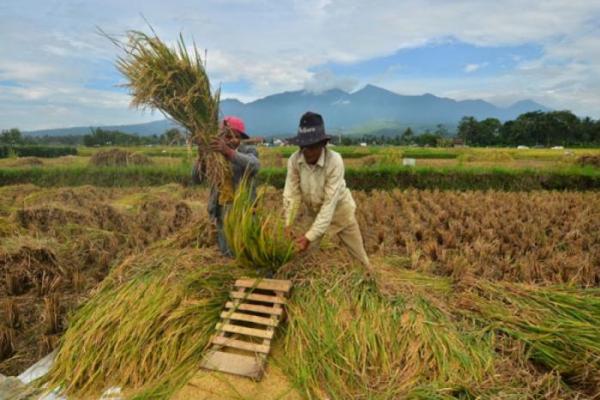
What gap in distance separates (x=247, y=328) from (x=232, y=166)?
4.46 feet

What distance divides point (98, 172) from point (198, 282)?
41.1 ft

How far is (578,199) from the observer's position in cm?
782

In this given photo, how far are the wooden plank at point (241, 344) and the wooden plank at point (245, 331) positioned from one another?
0.05 metres

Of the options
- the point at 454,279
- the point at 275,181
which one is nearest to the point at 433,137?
the point at 275,181

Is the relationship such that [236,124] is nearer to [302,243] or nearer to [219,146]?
[219,146]

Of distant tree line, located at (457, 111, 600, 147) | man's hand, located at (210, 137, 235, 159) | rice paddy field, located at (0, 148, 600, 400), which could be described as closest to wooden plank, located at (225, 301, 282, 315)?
rice paddy field, located at (0, 148, 600, 400)

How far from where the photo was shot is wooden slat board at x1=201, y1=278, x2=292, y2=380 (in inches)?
89.2

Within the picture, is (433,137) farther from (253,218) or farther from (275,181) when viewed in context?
(253,218)

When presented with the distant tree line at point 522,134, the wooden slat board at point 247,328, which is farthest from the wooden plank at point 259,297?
the distant tree line at point 522,134

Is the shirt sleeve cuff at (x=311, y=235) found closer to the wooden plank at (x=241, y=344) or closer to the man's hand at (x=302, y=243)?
the man's hand at (x=302, y=243)

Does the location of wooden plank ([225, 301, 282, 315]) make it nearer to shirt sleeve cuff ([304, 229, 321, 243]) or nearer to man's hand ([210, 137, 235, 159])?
shirt sleeve cuff ([304, 229, 321, 243])

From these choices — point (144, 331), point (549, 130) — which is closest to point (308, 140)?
point (144, 331)

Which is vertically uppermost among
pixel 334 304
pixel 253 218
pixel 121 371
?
pixel 253 218

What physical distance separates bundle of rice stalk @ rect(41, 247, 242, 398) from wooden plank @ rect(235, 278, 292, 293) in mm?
243
